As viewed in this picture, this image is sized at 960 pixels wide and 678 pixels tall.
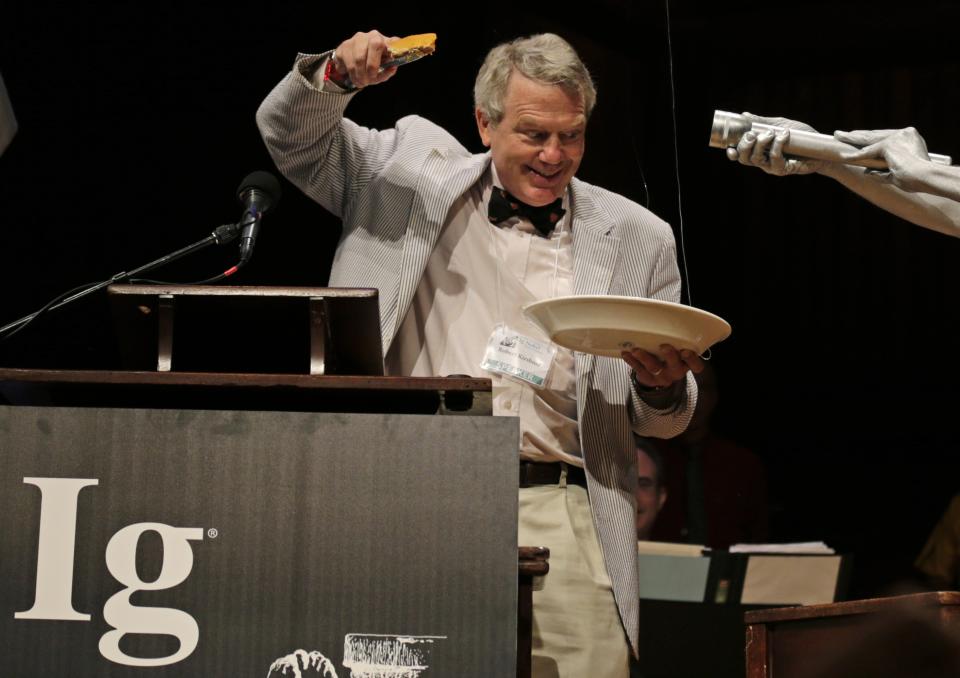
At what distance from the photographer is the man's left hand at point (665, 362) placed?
85.3 inches

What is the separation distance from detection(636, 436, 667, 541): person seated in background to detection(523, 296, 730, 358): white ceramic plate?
7.85 feet

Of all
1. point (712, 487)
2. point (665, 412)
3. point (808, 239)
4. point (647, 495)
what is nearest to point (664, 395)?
point (665, 412)

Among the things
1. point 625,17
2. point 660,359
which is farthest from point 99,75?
point 625,17

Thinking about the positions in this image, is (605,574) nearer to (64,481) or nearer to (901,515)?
(64,481)

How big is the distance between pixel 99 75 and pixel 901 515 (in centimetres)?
393

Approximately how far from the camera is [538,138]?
2.55 m

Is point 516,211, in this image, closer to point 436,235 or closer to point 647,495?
point 436,235

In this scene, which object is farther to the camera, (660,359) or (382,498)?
(660,359)

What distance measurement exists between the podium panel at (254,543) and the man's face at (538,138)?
1.06m

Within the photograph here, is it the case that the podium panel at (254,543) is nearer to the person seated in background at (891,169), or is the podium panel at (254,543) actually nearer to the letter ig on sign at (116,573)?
the letter ig on sign at (116,573)

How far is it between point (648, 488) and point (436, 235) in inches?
89.6

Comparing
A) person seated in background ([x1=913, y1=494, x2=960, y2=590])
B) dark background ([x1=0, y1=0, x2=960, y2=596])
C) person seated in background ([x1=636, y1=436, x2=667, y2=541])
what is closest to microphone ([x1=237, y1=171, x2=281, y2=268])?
dark background ([x1=0, y1=0, x2=960, y2=596])

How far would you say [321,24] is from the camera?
351cm

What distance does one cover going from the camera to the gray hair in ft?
8.40
